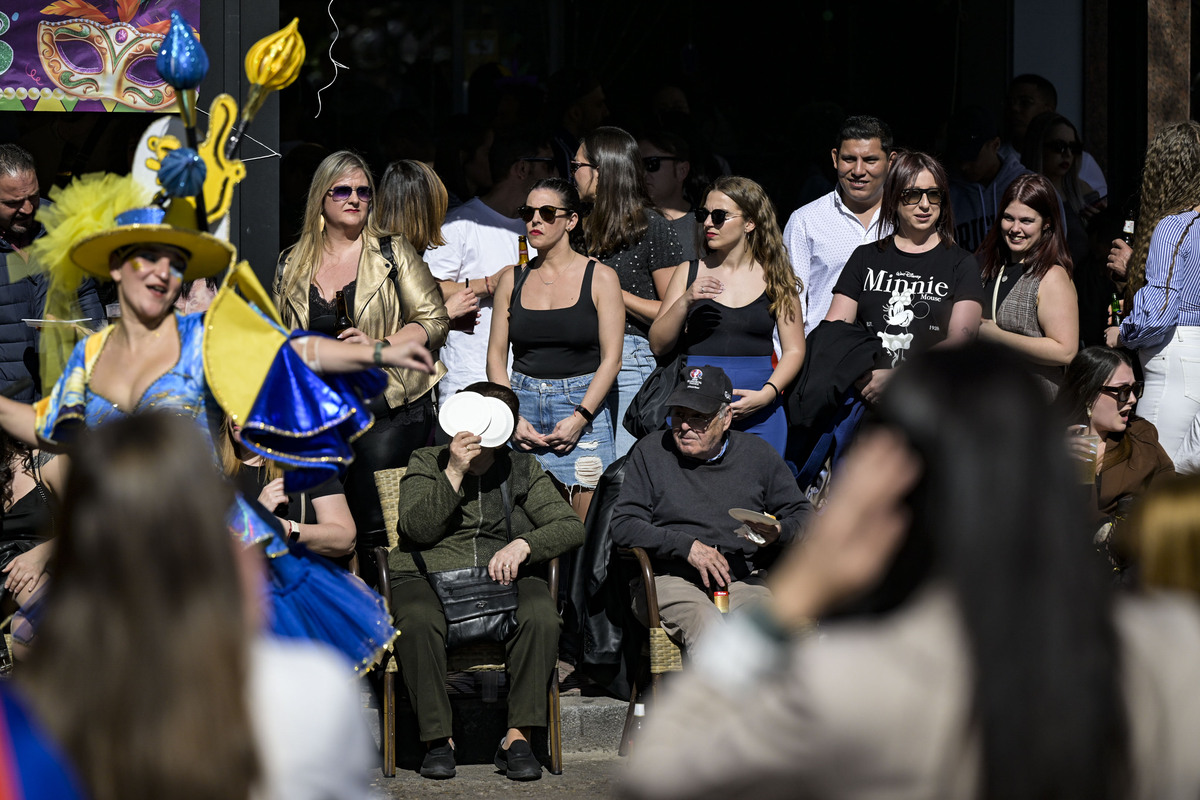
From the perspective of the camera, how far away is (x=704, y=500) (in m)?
5.89

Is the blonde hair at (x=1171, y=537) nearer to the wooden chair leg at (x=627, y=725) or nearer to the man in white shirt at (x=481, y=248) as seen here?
the wooden chair leg at (x=627, y=725)

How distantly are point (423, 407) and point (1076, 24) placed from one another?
5304 millimetres

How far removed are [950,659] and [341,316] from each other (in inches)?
184

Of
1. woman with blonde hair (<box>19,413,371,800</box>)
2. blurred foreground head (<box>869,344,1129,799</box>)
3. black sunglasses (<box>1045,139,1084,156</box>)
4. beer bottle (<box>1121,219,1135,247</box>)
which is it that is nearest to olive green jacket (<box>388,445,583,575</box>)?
beer bottle (<box>1121,219,1135,247</box>)

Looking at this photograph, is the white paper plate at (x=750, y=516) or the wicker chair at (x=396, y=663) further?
the white paper plate at (x=750, y=516)

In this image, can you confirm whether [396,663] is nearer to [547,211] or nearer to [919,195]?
[547,211]

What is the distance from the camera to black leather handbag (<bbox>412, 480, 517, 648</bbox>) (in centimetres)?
557

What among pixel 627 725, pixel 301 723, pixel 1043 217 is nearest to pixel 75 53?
pixel 627 725

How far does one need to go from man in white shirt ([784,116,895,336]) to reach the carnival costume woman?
3253 mm

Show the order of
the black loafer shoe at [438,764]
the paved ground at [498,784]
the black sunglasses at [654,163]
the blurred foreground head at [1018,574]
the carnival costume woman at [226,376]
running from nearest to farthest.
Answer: the blurred foreground head at [1018,574] < the carnival costume woman at [226,376] < the paved ground at [498,784] < the black loafer shoe at [438,764] < the black sunglasses at [654,163]

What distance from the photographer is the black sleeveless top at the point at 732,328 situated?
6191 millimetres

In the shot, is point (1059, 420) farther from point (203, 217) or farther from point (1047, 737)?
point (203, 217)

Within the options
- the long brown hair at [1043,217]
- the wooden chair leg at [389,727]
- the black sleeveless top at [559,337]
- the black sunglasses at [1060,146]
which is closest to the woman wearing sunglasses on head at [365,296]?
the black sleeveless top at [559,337]

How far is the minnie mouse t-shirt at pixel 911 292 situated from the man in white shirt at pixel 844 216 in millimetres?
408
